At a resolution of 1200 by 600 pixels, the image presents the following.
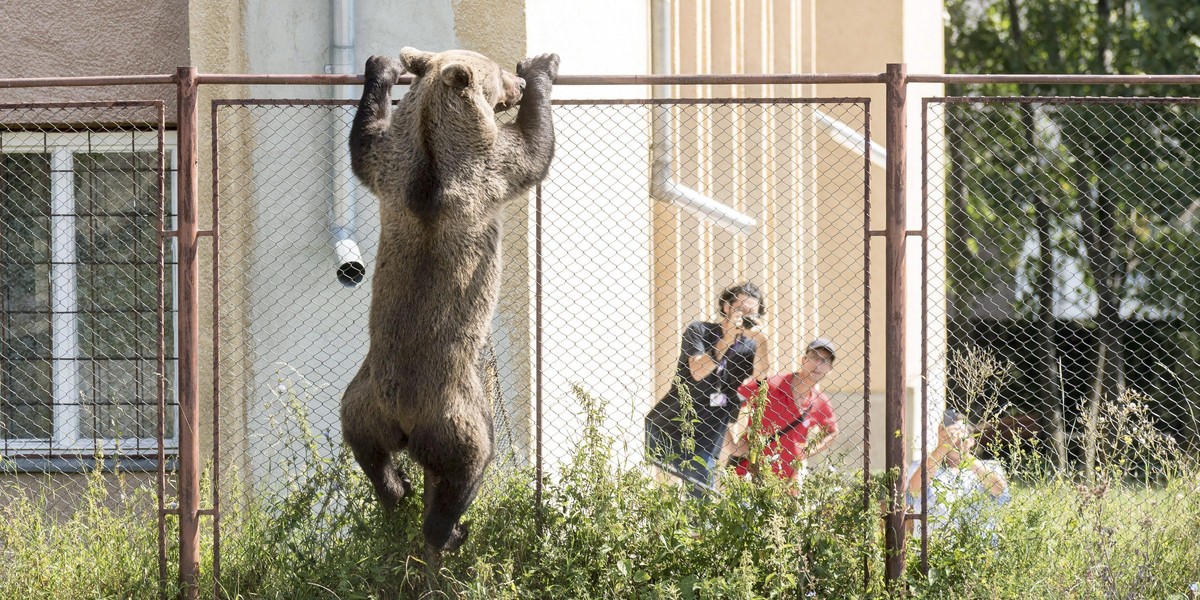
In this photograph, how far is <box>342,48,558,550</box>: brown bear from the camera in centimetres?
511

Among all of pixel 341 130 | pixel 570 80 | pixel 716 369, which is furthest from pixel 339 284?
pixel 716 369

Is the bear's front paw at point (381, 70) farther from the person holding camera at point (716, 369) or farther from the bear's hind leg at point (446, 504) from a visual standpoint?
the person holding camera at point (716, 369)

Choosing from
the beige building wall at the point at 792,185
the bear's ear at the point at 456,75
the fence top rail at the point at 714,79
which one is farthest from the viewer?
the beige building wall at the point at 792,185

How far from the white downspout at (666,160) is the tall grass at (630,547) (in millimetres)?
2369

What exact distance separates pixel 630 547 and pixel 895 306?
1.62 m

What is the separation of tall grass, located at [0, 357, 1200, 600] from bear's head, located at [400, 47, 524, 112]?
1.37 meters

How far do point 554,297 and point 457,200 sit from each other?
6.64ft

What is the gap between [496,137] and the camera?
17.3 feet

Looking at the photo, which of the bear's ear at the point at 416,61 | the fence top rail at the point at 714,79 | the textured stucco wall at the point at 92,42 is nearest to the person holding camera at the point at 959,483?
the fence top rail at the point at 714,79

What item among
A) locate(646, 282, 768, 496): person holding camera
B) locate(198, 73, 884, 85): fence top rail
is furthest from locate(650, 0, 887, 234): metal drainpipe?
locate(198, 73, 884, 85): fence top rail

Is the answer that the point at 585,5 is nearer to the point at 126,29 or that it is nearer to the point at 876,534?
the point at 126,29

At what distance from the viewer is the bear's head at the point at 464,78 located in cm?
514

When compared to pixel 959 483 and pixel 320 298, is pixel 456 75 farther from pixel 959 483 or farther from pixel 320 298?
pixel 959 483

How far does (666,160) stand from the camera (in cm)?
771
